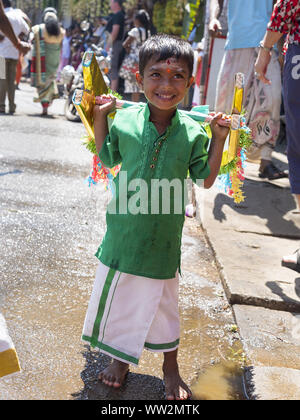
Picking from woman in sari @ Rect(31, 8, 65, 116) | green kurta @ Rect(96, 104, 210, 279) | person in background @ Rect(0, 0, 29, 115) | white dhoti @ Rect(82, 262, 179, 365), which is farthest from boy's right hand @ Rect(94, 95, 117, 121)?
woman in sari @ Rect(31, 8, 65, 116)

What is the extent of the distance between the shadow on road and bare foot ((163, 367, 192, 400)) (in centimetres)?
4

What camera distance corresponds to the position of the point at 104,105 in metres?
2.25

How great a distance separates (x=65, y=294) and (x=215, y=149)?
117cm

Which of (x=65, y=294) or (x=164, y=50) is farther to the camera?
(x=65, y=294)

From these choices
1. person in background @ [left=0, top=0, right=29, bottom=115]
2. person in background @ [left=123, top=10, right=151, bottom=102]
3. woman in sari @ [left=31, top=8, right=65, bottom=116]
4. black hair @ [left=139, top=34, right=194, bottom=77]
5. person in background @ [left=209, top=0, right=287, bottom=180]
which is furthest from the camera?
person in background @ [left=123, top=10, right=151, bottom=102]

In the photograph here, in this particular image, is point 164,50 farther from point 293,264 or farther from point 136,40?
point 136,40

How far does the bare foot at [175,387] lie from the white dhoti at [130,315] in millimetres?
99

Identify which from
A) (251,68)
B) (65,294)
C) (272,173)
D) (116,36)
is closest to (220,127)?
(65,294)

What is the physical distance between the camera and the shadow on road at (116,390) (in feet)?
6.92

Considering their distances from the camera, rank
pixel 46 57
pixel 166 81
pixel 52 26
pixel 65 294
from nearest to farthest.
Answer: pixel 166 81
pixel 65 294
pixel 52 26
pixel 46 57

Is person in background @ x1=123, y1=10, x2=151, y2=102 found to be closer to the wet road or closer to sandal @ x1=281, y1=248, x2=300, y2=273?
the wet road

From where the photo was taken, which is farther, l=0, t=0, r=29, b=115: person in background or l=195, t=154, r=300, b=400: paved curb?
l=0, t=0, r=29, b=115: person in background

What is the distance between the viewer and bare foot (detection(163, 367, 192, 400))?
A: 2119mm
